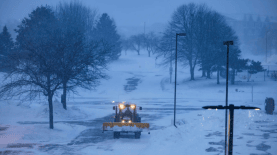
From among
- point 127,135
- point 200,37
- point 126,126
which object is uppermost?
point 200,37

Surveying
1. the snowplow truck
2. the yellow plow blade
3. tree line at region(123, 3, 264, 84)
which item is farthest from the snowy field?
tree line at region(123, 3, 264, 84)

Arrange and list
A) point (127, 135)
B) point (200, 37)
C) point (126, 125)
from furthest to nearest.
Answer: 1. point (200, 37)
2. point (127, 135)
3. point (126, 125)

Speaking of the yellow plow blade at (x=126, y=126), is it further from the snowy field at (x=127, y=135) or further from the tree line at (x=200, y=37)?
the tree line at (x=200, y=37)

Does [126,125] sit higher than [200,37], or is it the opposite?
[200,37]

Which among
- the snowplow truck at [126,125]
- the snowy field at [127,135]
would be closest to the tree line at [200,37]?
the snowy field at [127,135]

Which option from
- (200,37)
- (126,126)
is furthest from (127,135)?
(200,37)

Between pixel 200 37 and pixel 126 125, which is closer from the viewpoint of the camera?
pixel 126 125

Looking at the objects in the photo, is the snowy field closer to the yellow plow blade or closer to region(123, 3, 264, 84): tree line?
the yellow plow blade

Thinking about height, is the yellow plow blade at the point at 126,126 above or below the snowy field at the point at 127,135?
above

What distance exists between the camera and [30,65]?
19625 mm

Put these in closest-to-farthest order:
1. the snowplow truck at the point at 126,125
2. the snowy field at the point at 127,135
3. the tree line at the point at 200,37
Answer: the snowy field at the point at 127,135
the snowplow truck at the point at 126,125
the tree line at the point at 200,37

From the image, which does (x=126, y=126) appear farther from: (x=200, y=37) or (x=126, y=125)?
(x=200, y=37)

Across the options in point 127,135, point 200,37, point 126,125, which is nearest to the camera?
point 126,125

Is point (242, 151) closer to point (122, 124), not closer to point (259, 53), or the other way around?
point (122, 124)
